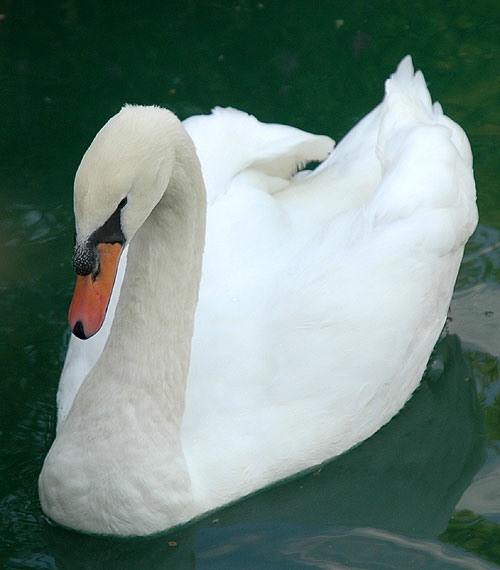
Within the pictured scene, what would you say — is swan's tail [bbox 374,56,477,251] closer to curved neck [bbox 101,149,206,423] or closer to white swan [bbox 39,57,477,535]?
white swan [bbox 39,57,477,535]

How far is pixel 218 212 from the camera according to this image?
14.9ft

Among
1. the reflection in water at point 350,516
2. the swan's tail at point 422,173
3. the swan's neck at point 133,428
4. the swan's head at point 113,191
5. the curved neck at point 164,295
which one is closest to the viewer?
the swan's head at point 113,191

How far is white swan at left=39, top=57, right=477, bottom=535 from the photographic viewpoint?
134 inches

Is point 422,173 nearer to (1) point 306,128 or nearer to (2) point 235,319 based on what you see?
(2) point 235,319

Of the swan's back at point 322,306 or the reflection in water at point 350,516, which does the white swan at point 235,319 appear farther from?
the reflection in water at point 350,516

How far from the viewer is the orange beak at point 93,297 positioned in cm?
304

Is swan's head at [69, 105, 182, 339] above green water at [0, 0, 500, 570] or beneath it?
above

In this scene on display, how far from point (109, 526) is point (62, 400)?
61 centimetres

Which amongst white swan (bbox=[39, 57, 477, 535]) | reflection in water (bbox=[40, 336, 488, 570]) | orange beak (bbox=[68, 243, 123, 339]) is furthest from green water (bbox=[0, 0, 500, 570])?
orange beak (bbox=[68, 243, 123, 339])

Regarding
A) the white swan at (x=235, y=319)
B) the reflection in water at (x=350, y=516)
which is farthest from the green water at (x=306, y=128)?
the white swan at (x=235, y=319)

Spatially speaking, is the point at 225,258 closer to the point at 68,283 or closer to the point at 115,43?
the point at 68,283

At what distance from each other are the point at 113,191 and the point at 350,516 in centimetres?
181

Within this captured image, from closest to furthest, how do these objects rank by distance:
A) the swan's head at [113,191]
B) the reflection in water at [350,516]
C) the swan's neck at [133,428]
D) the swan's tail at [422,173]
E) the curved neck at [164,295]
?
the swan's head at [113,191] → the curved neck at [164,295] → the swan's neck at [133,428] → the reflection in water at [350,516] → the swan's tail at [422,173]

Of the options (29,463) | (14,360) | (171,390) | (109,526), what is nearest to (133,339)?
(171,390)
